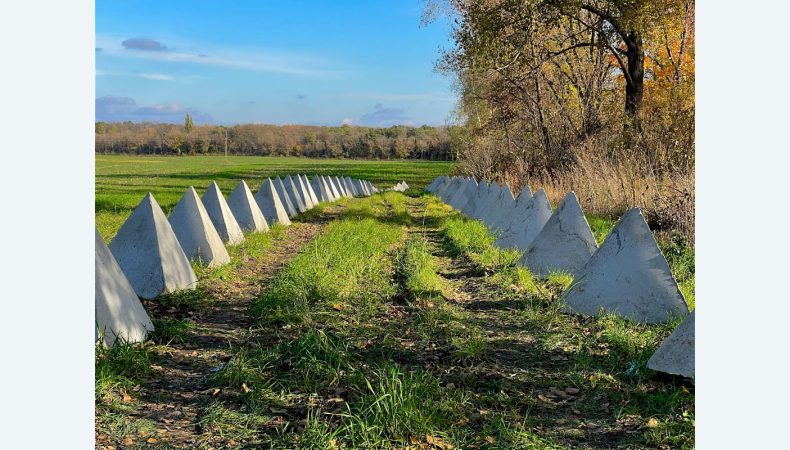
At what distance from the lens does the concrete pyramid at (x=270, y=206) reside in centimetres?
1573

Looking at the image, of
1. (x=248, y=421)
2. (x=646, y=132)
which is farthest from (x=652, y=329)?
(x=646, y=132)

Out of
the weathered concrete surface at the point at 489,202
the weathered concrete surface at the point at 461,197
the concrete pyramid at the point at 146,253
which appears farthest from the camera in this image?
the weathered concrete surface at the point at 461,197

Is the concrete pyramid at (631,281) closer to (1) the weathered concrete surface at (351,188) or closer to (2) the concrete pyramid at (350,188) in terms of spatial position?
(2) the concrete pyramid at (350,188)

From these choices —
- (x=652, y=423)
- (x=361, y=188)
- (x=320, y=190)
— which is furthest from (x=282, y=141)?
(x=652, y=423)

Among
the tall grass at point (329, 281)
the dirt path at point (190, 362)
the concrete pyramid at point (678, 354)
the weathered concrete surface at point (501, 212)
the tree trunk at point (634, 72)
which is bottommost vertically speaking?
the dirt path at point (190, 362)

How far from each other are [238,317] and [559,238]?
4.24 metres

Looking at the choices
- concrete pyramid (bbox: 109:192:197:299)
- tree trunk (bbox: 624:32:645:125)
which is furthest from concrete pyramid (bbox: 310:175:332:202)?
concrete pyramid (bbox: 109:192:197:299)

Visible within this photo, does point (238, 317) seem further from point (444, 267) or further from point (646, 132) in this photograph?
point (646, 132)

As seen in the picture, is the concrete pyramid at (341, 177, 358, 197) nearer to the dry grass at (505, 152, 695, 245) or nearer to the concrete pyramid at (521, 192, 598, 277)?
the dry grass at (505, 152, 695, 245)

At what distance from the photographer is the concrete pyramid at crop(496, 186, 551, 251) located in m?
10.7

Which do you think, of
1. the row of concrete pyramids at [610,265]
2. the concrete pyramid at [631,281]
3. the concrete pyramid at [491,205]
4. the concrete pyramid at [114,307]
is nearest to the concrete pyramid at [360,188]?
the concrete pyramid at [491,205]

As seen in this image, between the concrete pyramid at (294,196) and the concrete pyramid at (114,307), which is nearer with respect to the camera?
the concrete pyramid at (114,307)

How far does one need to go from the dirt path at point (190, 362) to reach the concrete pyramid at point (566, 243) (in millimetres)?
3644

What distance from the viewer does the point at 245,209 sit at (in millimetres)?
13656
